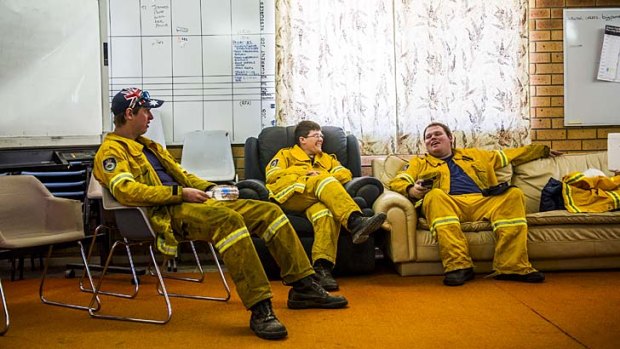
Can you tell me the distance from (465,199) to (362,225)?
0.86 meters

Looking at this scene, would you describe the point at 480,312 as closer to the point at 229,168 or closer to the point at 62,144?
the point at 229,168

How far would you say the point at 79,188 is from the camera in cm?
471

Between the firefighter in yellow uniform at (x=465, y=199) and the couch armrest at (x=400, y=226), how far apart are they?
0.38ft

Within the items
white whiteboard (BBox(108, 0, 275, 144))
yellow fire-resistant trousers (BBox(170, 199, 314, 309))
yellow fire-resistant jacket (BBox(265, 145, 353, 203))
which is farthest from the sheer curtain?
yellow fire-resistant trousers (BBox(170, 199, 314, 309))

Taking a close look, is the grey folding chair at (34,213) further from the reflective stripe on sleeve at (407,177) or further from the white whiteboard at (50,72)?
the reflective stripe on sleeve at (407,177)

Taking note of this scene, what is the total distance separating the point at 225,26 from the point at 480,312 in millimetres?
3176

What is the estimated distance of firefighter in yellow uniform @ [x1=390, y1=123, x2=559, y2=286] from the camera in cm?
408

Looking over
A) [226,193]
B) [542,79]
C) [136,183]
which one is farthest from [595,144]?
[136,183]

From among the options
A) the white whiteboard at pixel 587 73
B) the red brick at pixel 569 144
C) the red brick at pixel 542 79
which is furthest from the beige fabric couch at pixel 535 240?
the red brick at pixel 542 79

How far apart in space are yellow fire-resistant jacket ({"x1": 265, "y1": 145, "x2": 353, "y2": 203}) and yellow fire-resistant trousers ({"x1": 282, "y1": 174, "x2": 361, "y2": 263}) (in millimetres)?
70

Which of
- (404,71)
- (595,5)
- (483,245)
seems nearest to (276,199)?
(483,245)

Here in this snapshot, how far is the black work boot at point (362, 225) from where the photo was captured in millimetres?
3906

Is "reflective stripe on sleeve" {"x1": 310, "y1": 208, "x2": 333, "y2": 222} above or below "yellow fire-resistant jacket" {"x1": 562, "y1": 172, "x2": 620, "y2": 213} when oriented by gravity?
below

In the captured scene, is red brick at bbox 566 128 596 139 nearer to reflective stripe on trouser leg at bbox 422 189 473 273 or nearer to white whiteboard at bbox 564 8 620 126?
white whiteboard at bbox 564 8 620 126
